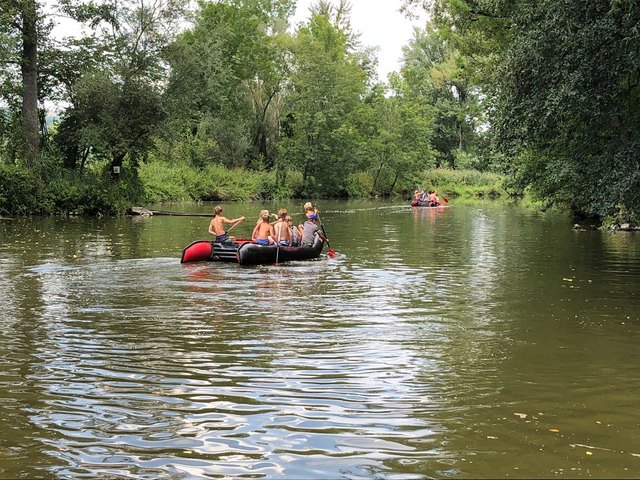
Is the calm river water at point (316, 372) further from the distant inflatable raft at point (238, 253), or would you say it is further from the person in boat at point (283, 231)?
the person in boat at point (283, 231)

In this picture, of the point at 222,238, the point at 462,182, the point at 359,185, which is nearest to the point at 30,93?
the point at 222,238

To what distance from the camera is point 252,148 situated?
203ft

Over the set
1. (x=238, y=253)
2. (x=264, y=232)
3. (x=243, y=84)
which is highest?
(x=243, y=84)

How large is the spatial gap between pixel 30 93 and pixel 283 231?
67.8ft

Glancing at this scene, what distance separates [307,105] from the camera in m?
63.1

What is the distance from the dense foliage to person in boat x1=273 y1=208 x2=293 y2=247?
5.41m

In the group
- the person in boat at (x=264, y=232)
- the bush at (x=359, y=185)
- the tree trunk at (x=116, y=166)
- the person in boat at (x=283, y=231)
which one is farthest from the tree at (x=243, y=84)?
the person in boat at (x=264, y=232)

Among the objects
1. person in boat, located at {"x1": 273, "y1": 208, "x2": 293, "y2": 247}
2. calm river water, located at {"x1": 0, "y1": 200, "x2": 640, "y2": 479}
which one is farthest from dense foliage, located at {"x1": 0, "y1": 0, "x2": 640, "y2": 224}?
person in boat, located at {"x1": 273, "y1": 208, "x2": 293, "y2": 247}

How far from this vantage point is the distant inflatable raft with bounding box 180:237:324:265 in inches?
639

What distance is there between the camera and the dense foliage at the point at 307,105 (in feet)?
44.3

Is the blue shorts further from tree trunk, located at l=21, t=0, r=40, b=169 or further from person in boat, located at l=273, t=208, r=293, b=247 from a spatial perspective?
tree trunk, located at l=21, t=0, r=40, b=169

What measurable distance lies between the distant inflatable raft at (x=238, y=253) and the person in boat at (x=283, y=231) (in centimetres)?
48

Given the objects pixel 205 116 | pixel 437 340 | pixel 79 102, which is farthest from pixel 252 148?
pixel 437 340

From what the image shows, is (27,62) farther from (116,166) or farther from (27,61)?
(116,166)
